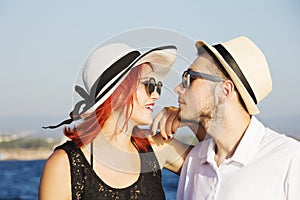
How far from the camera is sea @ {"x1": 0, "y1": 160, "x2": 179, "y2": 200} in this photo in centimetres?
2231

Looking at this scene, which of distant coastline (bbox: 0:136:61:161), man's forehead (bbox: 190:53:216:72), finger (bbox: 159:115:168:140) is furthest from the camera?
distant coastline (bbox: 0:136:61:161)

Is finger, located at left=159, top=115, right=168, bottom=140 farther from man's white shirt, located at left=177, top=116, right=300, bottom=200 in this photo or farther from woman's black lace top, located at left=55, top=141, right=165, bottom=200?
man's white shirt, located at left=177, top=116, right=300, bottom=200

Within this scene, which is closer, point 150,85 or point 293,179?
point 293,179

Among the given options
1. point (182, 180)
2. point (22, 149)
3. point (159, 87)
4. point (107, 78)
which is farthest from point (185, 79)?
point (22, 149)

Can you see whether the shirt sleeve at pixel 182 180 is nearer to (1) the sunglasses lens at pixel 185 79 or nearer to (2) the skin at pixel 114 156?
(2) the skin at pixel 114 156

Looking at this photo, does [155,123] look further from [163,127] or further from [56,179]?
[56,179]

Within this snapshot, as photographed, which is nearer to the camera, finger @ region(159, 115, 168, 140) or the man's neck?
the man's neck

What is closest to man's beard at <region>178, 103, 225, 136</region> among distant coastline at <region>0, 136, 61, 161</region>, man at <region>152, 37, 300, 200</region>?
man at <region>152, 37, 300, 200</region>

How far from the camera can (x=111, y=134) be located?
2961mm

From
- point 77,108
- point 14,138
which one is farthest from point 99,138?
point 14,138

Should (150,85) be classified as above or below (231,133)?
above

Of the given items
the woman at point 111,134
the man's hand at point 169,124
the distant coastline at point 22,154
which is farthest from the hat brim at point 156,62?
the distant coastline at point 22,154

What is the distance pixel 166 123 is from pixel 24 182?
2527cm

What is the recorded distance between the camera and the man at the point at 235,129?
110 inches
